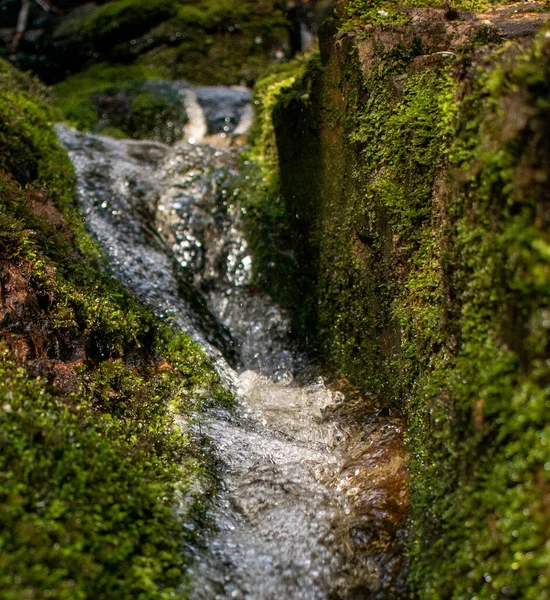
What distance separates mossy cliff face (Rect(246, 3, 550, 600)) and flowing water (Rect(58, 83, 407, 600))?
268mm

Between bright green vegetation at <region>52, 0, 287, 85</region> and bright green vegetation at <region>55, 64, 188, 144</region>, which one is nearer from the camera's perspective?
bright green vegetation at <region>55, 64, 188, 144</region>

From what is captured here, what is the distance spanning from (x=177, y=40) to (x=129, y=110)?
3.24 metres

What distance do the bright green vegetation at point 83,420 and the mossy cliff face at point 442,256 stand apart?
145 cm

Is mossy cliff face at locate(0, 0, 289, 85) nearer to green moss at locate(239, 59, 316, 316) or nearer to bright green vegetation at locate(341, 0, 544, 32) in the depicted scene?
green moss at locate(239, 59, 316, 316)

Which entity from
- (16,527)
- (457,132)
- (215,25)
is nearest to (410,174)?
(457,132)

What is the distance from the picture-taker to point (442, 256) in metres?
3.43

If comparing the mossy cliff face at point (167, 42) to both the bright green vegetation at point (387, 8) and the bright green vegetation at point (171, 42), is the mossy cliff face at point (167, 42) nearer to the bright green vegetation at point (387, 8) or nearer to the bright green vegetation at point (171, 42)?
the bright green vegetation at point (171, 42)

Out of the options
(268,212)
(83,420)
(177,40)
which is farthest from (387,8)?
(177,40)

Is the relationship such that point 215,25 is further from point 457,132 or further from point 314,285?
point 457,132

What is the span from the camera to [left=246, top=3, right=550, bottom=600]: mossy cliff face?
231 cm

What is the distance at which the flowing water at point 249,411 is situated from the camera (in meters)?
3.04

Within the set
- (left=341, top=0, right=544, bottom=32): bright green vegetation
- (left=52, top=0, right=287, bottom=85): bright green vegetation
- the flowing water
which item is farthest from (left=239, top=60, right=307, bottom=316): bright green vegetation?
(left=52, top=0, right=287, bottom=85): bright green vegetation

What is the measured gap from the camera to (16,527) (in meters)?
2.40

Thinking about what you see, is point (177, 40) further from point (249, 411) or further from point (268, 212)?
point (249, 411)
